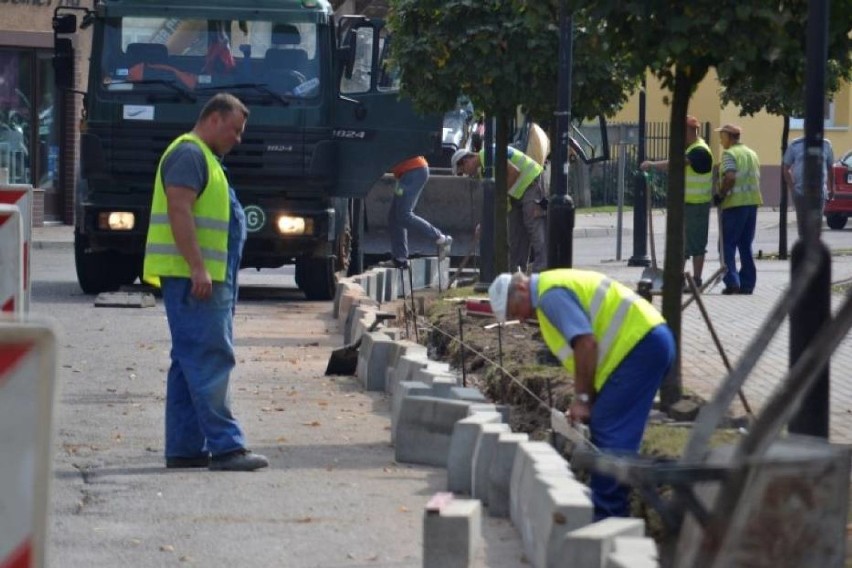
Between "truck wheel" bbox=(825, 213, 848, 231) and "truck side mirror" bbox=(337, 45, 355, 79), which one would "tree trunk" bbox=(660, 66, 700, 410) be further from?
"truck wheel" bbox=(825, 213, 848, 231)

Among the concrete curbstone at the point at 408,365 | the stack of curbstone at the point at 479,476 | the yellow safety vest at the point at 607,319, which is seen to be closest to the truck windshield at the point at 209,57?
the stack of curbstone at the point at 479,476

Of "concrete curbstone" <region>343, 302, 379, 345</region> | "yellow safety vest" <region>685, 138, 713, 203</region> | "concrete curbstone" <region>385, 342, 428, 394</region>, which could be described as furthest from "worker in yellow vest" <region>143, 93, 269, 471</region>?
"yellow safety vest" <region>685, 138, 713, 203</region>

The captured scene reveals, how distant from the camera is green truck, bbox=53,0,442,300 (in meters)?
18.5

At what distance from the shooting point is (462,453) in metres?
8.62

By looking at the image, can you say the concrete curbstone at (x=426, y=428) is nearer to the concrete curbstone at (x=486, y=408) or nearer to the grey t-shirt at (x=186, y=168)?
the concrete curbstone at (x=486, y=408)

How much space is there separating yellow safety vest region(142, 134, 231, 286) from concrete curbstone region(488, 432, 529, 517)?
6.27ft

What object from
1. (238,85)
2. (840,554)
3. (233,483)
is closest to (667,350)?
(233,483)

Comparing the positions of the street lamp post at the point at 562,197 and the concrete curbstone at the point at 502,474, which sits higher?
the street lamp post at the point at 562,197

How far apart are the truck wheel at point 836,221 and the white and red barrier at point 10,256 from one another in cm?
2928

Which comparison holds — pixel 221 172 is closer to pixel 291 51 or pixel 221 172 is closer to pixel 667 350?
pixel 667 350

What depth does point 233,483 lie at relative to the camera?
901 centimetres

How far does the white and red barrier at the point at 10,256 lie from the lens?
8.33 metres

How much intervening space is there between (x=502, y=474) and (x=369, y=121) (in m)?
11.2


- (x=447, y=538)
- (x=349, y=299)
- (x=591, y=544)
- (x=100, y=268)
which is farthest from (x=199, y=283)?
(x=100, y=268)
